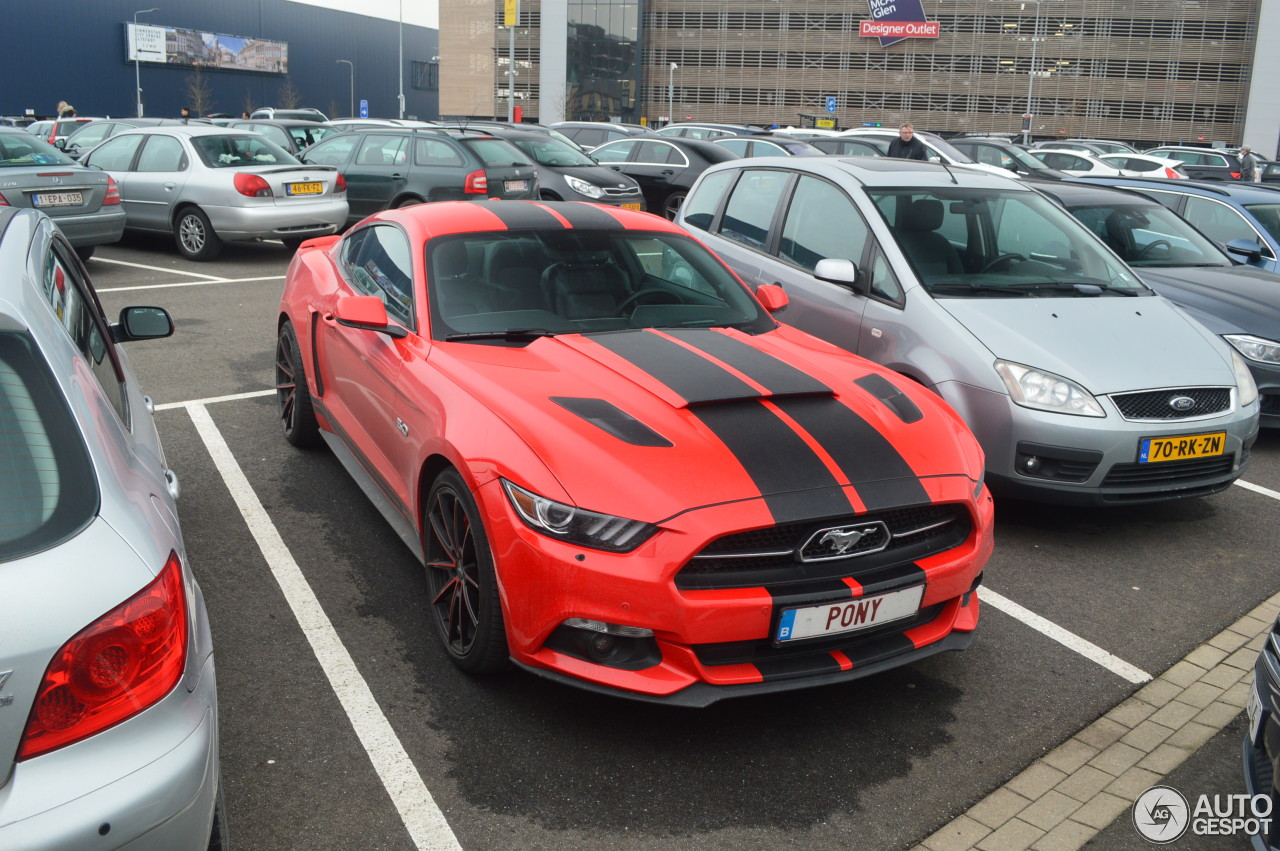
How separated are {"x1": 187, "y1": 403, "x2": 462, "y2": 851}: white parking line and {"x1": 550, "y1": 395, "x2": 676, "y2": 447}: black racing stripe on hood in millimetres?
1152

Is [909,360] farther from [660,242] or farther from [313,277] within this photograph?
[313,277]

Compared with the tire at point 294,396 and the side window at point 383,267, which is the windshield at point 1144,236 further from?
the tire at point 294,396

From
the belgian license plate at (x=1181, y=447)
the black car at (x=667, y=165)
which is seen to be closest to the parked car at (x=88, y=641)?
the belgian license plate at (x=1181, y=447)

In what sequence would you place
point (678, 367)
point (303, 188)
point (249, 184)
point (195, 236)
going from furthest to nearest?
point (195, 236)
point (303, 188)
point (249, 184)
point (678, 367)

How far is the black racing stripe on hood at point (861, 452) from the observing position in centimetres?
335

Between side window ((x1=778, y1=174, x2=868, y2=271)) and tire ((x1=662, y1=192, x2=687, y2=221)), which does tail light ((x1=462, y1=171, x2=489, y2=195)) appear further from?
side window ((x1=778, y1=174, x2=868, y2=271))

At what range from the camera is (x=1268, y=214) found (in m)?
9.30

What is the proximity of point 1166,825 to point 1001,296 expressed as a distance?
3.21 meters

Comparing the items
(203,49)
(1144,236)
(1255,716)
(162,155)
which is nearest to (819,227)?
(1144,236)

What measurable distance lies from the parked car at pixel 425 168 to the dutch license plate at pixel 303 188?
3.33ft

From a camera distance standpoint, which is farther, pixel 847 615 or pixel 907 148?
pixel 907 148

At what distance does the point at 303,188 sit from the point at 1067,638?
35.5ft

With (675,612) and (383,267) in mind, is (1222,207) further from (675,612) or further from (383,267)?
(675,612)

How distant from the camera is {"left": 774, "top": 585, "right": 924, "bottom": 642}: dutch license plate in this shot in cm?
314
